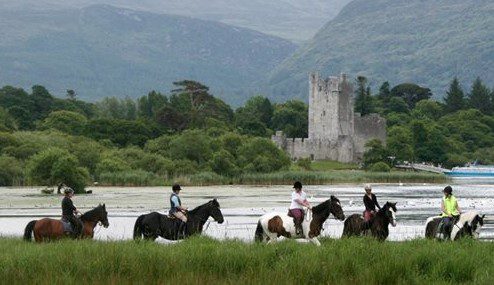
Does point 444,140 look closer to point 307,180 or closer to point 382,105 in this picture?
point 382,105

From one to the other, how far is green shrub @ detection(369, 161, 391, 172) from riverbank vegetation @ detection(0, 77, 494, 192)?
119 millimetres

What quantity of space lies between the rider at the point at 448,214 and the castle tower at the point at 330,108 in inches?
4068

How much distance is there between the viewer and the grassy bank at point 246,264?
16.9 meters

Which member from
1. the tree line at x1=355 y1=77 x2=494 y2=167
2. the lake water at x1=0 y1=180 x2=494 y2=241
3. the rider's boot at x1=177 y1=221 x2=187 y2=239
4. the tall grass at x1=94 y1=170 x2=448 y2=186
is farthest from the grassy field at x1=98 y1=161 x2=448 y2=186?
the rider's boot at x1=177 y1=221 x2=187 y2=239

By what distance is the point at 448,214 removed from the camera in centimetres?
2406

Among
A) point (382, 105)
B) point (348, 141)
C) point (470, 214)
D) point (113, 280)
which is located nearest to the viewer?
point (113, 280)

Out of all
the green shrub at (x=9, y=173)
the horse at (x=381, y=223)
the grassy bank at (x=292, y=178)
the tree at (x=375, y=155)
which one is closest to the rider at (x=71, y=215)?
the horse at (x=381, y=223)

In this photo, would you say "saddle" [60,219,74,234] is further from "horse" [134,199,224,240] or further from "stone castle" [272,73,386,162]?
"stone castle" [272,73,386,162]

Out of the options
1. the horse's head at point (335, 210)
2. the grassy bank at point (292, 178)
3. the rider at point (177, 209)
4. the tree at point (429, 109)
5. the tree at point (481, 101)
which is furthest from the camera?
the tree at point (481, 101)

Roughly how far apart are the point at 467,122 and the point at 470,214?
125610 millimetres

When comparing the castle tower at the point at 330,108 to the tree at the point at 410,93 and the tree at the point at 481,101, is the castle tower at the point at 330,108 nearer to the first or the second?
the tree at the point at 481,101

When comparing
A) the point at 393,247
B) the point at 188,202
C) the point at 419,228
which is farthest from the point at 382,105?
the point at 393,247

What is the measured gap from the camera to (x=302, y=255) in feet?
61.0

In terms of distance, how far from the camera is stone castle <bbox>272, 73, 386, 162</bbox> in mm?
124062
